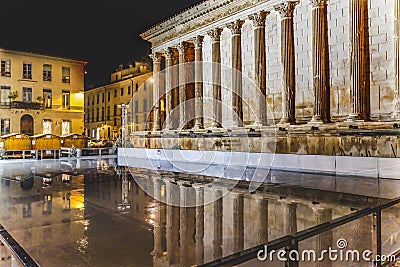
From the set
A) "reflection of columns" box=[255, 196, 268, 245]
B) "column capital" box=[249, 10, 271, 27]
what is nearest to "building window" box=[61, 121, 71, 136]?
"column capital" box=[249, 10, 271, 27]

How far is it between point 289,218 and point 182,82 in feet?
69.9

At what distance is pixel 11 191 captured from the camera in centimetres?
1030

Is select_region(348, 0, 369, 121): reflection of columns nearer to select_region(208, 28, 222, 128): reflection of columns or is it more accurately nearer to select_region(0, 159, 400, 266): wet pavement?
select_region(0, 159, 400, 266): wet pavement

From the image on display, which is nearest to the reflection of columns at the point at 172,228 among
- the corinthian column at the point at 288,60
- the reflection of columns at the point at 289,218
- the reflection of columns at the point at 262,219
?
the reflection of columns at the point at 262,219

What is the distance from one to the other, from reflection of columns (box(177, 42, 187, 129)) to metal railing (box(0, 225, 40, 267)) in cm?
2068

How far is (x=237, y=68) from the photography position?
21.8 m

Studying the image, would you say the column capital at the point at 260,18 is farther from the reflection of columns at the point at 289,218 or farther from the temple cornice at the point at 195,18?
the reflection of columns at the point at 289,218

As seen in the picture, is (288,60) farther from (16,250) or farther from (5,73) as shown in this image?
(5,73)

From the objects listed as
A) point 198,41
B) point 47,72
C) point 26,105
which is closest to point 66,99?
point 47,72

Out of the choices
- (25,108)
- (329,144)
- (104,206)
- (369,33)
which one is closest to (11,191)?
(104,206)

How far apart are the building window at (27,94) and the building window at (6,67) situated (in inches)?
89.4

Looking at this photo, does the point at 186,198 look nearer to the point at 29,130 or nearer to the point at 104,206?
the point at 104,206

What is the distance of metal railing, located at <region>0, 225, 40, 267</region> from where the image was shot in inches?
170

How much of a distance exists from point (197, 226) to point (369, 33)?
1391 centimetres
